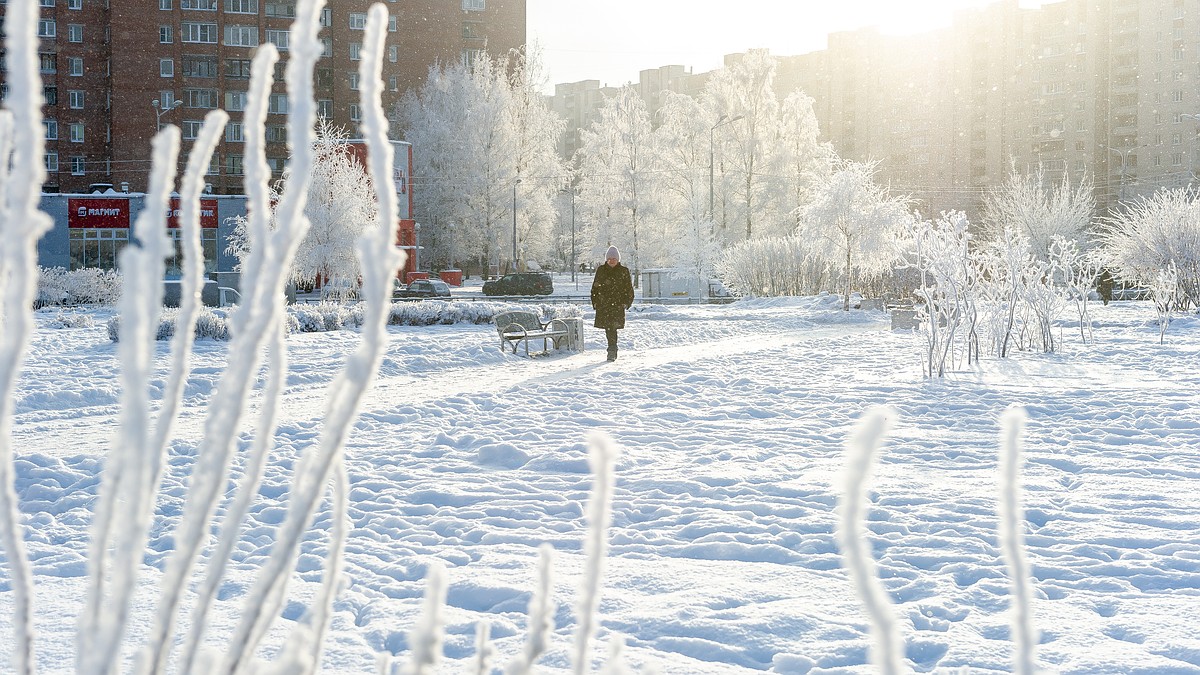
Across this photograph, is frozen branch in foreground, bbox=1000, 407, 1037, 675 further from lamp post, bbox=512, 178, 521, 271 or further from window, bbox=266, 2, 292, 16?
window, bbox=266, 2, 292, 16

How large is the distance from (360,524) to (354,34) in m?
62.7

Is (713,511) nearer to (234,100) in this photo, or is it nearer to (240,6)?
(240,6)

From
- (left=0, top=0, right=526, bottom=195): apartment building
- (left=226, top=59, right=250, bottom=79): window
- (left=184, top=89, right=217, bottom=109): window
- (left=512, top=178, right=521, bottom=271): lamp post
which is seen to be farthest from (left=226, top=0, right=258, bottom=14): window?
(left=512, top=178, right=521, bottom=271): lamp post

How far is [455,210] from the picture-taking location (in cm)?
5397

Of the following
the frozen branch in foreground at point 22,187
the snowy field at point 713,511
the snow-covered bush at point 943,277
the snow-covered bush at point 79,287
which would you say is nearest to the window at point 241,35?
the snow-covered bush at point 79,287

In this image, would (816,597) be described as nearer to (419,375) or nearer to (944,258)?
(944,258)

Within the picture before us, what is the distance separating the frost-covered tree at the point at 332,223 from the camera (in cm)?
2691

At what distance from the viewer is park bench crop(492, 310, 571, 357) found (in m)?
15.2

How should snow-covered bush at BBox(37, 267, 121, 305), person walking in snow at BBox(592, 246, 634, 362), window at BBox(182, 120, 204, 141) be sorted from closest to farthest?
person walking in snow at BBox(592, 246, 634, 362) < snow-covered bush at BBox(37, 267, 121, 305) < window at BBox(182, 120, 204, 141)

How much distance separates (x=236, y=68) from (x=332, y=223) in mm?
36933

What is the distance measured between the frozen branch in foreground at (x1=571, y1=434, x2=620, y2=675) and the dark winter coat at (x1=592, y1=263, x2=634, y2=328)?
12837 millimetres

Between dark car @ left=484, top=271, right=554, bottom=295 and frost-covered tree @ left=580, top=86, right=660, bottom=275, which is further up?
frost-covered tree @ left=580, top=86, right=660, bottom=275

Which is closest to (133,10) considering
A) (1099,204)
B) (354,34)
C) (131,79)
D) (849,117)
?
(131,79)

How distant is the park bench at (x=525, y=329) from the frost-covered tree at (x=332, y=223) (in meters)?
10.5
